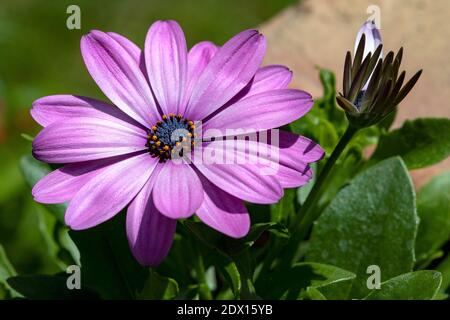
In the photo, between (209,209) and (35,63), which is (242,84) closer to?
(209,209)

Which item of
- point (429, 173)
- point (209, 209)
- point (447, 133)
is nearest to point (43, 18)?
point (429, 173)

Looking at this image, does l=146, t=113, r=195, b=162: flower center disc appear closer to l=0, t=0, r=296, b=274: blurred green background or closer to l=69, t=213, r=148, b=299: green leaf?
l=69, t=213, r=148, b=299: green leaf

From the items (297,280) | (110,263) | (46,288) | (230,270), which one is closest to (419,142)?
(297,280)

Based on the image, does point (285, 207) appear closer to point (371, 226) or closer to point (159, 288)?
point (371, 226)

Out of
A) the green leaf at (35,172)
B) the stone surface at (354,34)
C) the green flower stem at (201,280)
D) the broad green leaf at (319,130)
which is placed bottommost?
the green flower stem at (201,280)

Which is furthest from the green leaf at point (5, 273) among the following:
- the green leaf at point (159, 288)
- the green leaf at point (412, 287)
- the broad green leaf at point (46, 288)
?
the green leaf at point (412, 287)

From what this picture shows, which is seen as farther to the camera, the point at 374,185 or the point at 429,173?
the point at 429,173

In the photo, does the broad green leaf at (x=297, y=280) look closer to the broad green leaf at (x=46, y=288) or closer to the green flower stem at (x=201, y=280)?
the green flower stem at (x=201, y=280)
